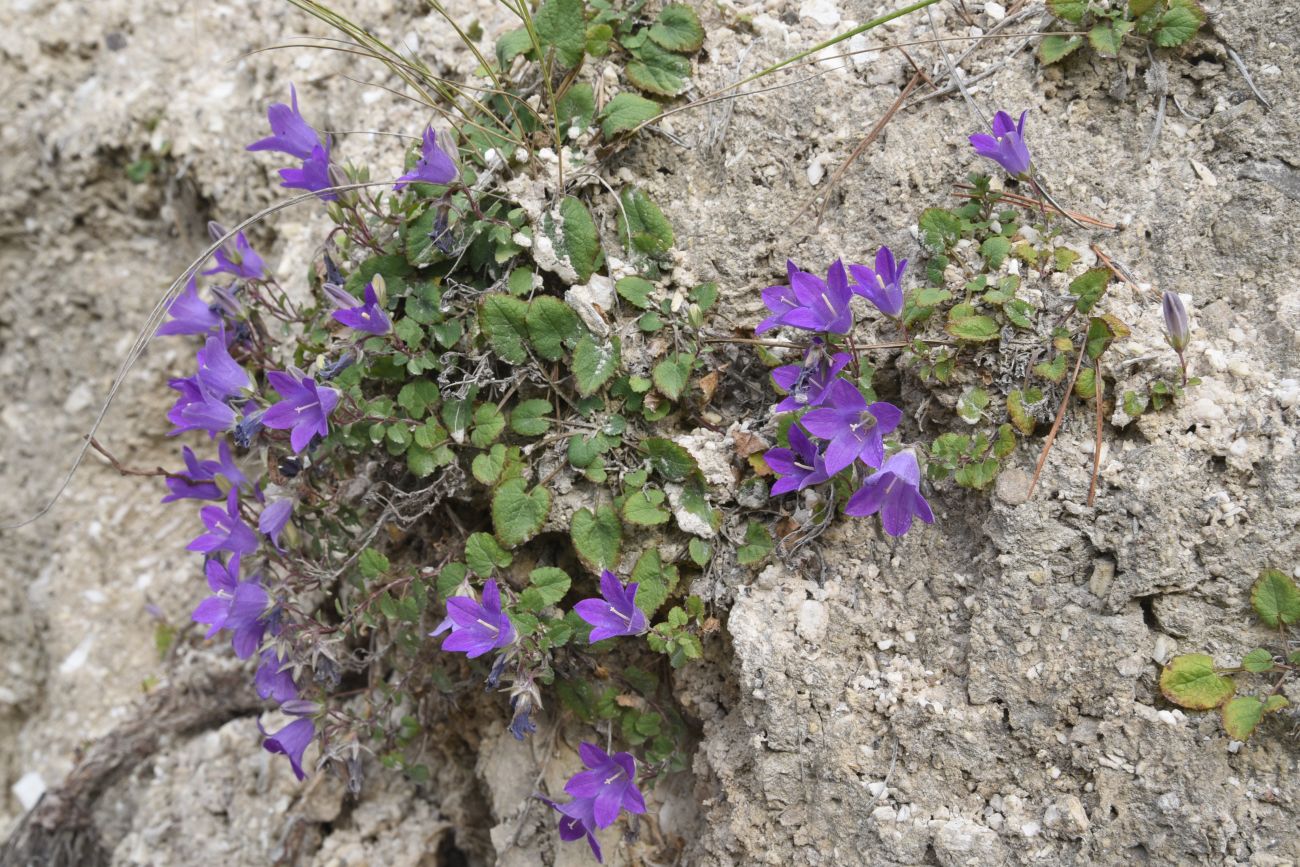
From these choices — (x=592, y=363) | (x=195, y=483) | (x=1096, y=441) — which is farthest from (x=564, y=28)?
(x=1096, y=441)

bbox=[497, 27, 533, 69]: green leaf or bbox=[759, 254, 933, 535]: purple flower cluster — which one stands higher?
bbox=[497, 27, 533, 69]: green leaf

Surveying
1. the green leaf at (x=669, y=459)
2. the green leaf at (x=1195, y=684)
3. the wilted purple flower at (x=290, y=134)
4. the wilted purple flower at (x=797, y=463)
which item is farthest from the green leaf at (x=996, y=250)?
the wilted purple flower at (x=290, y=134)

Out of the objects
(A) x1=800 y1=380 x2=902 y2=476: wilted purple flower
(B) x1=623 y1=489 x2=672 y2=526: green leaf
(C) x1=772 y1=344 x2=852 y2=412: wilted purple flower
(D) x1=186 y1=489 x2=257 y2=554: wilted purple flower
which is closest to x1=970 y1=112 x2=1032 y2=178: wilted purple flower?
(C) x1=772 y1=344 x2=852 y2=412: wilted purple flower

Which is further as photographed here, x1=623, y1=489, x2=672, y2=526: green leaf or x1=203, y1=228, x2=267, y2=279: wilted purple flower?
x1=203, y1=228, x2=267, y2=279: wilted purple flower

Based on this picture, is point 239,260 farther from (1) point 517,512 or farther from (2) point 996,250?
(2) point 996,250

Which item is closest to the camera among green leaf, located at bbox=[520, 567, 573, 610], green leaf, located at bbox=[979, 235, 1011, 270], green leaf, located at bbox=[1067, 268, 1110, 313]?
green leaf, located at bbox=[1067, 268, 1110, 313]

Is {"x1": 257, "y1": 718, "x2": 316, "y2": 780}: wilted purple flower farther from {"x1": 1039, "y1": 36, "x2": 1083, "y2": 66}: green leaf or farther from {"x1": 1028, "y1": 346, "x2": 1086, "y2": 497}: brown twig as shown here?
{"x1": 1039, "y1": 36, "x2": 1083, "y2": 66}: green leaf

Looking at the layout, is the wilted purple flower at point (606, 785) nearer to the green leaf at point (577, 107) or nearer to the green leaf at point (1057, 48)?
the green leaf at point (577, 107)

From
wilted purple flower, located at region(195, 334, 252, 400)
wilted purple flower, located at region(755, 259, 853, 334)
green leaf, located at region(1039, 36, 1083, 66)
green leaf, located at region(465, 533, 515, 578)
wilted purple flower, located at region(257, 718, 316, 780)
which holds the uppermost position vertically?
green leaf, located at region(1039, 36, 1083, 66)
